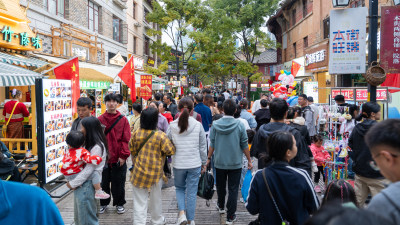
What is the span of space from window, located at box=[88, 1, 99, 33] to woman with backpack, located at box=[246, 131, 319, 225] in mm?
17900

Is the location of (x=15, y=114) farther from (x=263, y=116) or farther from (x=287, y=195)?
(x=287, y=195)

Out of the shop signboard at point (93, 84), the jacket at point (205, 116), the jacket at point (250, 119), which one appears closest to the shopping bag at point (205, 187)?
the jacket at point (205, 116)

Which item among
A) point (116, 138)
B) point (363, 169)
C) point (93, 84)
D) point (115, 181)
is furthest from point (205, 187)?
point (93, 84)

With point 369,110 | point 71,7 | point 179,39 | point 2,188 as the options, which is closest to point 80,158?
point 2,188

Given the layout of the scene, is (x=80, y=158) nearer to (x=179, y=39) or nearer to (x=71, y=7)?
(x=71, y=7)

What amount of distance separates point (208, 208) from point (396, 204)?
453 centimetres

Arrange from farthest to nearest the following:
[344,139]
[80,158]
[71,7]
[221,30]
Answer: [221,30] < [71,7] < [344,139] < [80,158]

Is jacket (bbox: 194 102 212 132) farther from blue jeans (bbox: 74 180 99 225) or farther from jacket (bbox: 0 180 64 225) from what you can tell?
jacket (bbox: 0 180 64 225)

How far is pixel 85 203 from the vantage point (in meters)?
4.02

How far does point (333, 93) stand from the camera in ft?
32.9

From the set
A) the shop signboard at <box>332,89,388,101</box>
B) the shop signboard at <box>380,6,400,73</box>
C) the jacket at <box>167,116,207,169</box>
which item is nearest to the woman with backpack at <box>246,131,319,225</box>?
the jacket at <box>167,116,207,169</box>

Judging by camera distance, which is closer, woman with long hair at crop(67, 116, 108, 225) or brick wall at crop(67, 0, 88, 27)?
woman with long hair at crop(67, 116, 108, 225)

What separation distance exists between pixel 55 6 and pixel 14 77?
8.92 meters

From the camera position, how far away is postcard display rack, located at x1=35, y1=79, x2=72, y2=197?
547 centimetres
